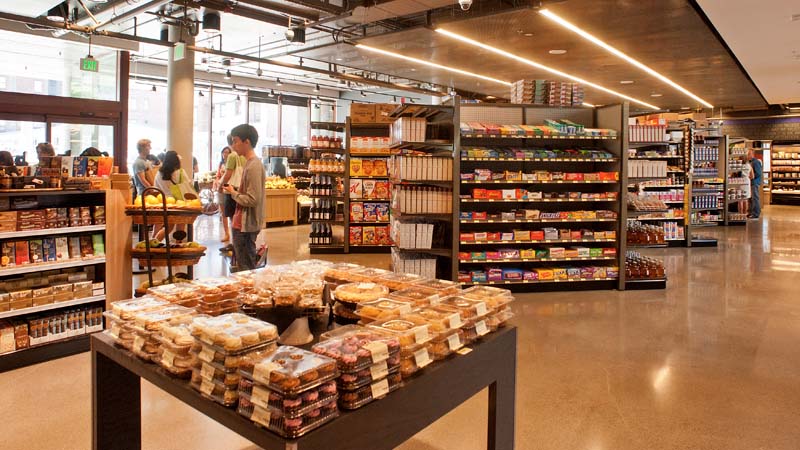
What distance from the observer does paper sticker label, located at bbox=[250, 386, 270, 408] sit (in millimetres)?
1427

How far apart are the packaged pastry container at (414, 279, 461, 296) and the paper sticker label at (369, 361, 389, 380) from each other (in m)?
0.76

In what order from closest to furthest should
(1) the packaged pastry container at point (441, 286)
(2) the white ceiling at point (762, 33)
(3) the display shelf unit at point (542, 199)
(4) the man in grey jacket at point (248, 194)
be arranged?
(1) the packaged pastry container at point (441, 286)
(4) the man in grey jacket at point (248, 194)
(3) the display shelf unit at point (542, 199)
(2) the white ceiling at point (762, 33)

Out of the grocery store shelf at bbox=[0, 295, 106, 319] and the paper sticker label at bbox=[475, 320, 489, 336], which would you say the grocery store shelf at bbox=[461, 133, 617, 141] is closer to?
the grocery store shelf at bbox=[0, 295, 106, 319]

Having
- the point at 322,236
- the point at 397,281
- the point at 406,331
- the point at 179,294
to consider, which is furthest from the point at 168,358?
the point at 322,236

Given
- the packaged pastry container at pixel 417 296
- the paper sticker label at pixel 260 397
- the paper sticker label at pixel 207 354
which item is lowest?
the paper sticker label at pixel 260 397

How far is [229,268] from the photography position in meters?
7.77

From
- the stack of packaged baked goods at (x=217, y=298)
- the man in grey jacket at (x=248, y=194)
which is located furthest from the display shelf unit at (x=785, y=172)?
the stack of packaged baked goods at (x=217, y=298)

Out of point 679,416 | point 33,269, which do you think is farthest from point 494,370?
point 33,269

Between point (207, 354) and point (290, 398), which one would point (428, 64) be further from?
point (290, 398)

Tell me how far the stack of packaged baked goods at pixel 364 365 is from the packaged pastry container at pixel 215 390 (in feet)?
0.89

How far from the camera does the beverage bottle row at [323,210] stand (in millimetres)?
9633

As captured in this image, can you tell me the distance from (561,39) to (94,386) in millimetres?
10078

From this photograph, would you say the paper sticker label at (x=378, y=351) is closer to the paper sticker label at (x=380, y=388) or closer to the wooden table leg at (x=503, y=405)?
the paper sticker label at (x=380, y=388)

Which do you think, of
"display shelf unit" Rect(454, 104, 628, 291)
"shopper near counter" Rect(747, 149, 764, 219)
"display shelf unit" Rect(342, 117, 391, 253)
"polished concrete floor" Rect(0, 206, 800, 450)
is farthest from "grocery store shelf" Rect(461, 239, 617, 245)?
"shopper near counter" Rect(747, 149, 764, 219)
